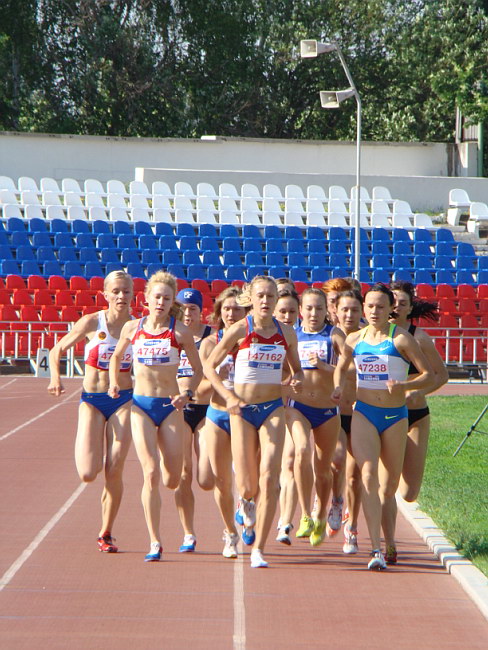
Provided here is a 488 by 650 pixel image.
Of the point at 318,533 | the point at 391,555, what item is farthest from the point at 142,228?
the point at 391,555

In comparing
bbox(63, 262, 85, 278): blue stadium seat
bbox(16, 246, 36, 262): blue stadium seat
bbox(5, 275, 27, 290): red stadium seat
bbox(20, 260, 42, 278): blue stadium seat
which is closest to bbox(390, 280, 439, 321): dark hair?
bbox(5, 275, 27, 290): red stadium seat

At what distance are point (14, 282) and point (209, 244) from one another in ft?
20.0

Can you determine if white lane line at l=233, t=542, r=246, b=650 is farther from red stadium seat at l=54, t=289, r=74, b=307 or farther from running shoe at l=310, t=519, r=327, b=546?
red stadium seat at l=54, t=289, r=74, b=307

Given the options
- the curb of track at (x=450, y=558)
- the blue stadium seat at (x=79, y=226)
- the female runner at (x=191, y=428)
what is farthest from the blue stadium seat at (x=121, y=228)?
the female runner at (x=191, y=428)

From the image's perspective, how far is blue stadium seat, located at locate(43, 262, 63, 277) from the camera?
29.1 m

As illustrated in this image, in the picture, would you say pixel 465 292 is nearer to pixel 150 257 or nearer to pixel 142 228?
pixel 150 257

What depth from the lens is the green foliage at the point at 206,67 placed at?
48.9 meters

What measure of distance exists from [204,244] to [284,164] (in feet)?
34.2

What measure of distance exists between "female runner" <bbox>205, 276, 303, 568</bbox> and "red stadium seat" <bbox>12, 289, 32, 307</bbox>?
19.5 metres

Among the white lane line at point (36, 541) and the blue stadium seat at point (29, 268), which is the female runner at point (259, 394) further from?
the blue stadium seat at point (29, 268)

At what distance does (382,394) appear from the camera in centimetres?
796

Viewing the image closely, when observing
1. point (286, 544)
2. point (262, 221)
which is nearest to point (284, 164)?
point (262, 221)

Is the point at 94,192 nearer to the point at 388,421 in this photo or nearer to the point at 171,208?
the point at 171,208

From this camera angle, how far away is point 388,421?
7.98 m
